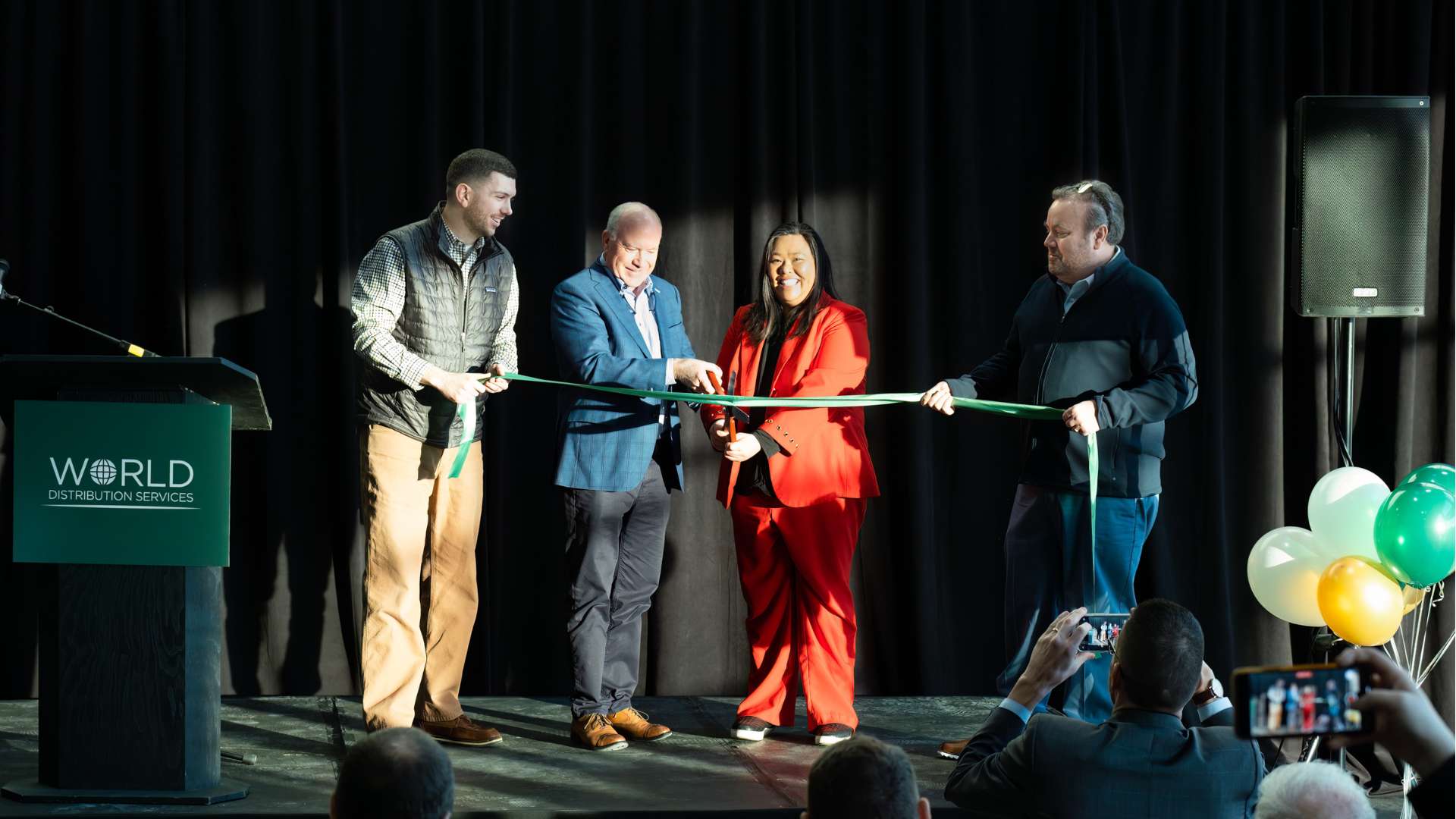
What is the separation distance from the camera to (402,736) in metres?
1.76

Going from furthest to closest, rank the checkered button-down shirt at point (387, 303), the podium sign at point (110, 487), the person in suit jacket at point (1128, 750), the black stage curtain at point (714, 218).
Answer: the black stage curtain at point (714, 218)
the checkered button-down shirt at point (387, 303)
the podium sign at point (110, 487)
the person in suit jacket at point (1128, 750)

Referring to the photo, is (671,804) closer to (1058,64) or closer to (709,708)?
(709,708)

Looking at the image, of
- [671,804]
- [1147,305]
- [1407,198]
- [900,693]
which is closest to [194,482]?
[671,804]

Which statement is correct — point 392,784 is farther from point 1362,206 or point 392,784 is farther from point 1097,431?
point 1362,206

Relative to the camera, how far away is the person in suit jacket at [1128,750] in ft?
6.84

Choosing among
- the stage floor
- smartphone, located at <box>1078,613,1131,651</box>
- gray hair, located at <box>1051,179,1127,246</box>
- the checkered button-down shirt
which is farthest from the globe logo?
gray hair, located at <box>1051,179,1127,246</box>

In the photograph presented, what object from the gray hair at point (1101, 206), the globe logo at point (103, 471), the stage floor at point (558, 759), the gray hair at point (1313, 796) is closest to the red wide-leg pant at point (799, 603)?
the stage floor at point (558, 759)

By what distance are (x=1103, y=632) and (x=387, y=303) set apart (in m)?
2.45

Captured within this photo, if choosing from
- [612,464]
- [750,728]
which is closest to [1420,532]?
[750,728]

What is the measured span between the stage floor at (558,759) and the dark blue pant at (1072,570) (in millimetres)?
418

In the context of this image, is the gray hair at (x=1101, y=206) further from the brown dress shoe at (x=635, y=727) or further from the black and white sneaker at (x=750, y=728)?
the brown dress shoe at (x=635, y=727)

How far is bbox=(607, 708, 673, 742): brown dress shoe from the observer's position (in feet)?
14.0

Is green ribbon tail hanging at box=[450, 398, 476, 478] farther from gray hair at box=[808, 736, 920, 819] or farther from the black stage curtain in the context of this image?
gray hair at box=[808, 736, 920, 819]

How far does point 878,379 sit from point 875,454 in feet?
0.89
